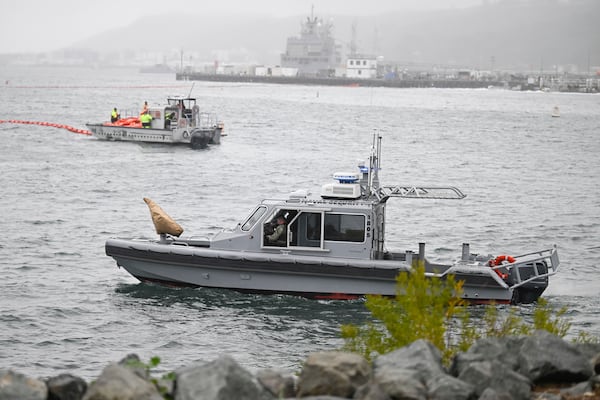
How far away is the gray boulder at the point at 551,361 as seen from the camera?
1098 cm

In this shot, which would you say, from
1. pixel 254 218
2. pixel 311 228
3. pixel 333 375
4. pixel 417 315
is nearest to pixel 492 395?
pixel 333 375

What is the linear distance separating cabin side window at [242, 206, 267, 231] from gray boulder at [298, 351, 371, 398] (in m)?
9.25

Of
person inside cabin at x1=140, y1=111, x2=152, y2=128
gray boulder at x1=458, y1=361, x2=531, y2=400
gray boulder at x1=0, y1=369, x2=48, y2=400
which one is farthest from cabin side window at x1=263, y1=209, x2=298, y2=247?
person inside cabin at x1=140, y1=111, x2=152, y2=128

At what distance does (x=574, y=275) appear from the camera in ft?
78.4

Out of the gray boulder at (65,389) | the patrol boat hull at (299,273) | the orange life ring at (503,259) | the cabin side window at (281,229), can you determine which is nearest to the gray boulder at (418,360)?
the gray boulder at (65,389)

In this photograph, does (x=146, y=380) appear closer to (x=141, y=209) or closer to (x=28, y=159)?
(x=141, y=209)

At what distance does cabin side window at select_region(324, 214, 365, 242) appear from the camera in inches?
764

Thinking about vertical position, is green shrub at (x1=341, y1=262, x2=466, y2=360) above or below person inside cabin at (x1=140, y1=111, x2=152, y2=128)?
above

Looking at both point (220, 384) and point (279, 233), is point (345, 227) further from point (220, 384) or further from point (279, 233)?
point (220, 384)

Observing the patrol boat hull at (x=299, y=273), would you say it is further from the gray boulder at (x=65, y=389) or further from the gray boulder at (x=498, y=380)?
the gray boulder at (x=65, y=389)

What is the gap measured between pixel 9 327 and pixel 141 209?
51.7ft

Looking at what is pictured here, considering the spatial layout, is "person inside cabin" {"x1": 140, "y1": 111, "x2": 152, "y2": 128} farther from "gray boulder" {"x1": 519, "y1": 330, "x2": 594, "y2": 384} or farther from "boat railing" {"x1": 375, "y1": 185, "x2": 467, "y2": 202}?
"gray boulder" {"x1": 519, "y1": 330, "x2": 594, "y2": 384}

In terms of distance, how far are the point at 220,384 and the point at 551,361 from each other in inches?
153

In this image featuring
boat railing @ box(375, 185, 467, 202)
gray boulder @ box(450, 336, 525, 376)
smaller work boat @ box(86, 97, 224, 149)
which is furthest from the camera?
smaller work boat @ box(86, 97, 224, 149)
